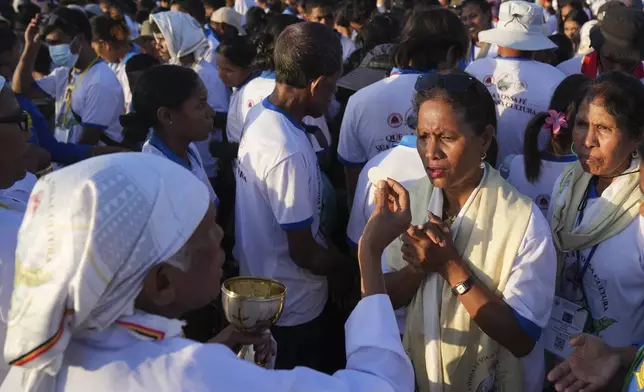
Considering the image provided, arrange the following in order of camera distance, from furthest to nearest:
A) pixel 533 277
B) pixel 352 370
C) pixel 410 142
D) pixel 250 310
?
pixel 410 142 < pixel 533 277 < pixel 250 310 < pixel 352 370

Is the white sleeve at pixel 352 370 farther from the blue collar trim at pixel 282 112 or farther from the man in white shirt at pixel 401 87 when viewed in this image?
the man in white shirt at pixel 401 87

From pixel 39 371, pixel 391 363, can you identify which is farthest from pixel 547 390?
pixel 39 371

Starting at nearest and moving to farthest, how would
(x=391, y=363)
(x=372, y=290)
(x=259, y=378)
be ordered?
(x=259, y=378)
(x=391, y=363)
(x=372, y=290)

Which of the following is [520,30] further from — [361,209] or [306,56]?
[361,209]

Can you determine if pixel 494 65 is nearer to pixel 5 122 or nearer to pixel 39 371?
pixel 5 122

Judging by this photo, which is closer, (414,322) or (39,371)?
(39,371)

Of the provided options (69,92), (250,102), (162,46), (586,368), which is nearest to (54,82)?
(69,92)

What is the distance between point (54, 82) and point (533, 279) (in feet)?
18.6

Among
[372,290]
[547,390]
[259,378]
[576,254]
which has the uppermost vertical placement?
[259,378]

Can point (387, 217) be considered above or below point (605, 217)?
above

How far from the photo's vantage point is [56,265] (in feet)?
4.57

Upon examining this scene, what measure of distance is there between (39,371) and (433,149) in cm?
155

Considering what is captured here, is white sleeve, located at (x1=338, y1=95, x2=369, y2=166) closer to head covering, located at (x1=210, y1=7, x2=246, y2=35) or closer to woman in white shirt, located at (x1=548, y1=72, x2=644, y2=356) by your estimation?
woman in white shirt, located at (x1=548, y1=72, x2=644, y2=356)

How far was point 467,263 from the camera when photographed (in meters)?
2.46
